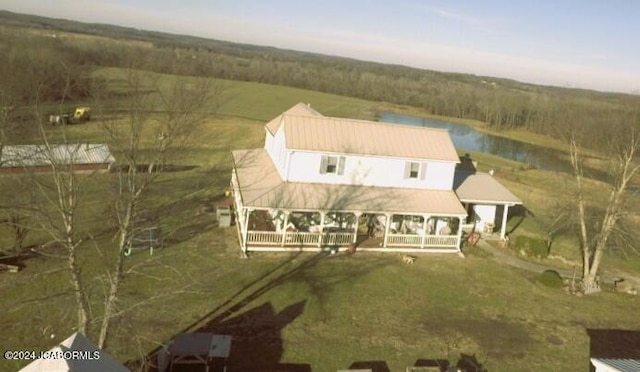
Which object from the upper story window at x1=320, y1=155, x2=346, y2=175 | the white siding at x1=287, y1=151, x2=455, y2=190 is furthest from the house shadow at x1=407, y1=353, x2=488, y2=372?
the upper story window at x1=320, y1=155, x2=346, y2=175

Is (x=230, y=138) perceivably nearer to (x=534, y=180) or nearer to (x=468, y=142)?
(x=534, y=180)

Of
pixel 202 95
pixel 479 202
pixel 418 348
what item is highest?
pixel 202 95

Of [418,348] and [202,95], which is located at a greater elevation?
[202,95]

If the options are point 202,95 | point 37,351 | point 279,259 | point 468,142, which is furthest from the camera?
point 468,142

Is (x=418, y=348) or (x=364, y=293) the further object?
(x=364, y=293)

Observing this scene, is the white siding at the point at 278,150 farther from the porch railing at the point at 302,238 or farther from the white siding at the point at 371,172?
the porch railing at the point at 302,238

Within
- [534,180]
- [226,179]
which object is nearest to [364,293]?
[226,179]

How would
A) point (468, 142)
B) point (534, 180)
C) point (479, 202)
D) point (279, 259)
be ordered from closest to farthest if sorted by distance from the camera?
point (279, 259)
point (479, 202)
point (534, 180)
point (468, 142)
